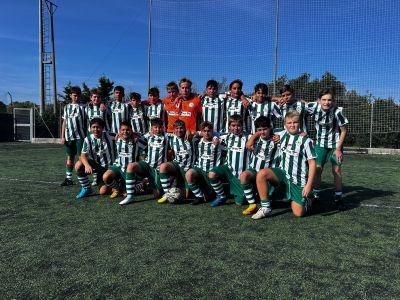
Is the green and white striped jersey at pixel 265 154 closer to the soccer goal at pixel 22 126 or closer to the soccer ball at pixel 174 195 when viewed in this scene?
the soccer ball at pixel 174 195

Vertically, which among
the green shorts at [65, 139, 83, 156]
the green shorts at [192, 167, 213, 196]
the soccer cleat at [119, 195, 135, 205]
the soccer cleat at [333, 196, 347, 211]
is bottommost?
the soccer cleat at [119, 195, 135, 205]

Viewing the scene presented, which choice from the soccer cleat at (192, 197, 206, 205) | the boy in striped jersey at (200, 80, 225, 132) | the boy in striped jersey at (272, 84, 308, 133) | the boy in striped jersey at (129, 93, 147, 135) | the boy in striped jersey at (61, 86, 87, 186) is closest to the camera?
the soccer cleat at (192, 197, 206, 205)

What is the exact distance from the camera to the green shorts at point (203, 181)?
14.9 ft

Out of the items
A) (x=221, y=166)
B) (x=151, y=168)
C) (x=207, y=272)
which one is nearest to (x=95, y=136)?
(x=151, y=168)

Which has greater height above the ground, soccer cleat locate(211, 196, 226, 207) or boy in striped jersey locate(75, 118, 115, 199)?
boy in striped jersey locate(75, 118, 115, 199)

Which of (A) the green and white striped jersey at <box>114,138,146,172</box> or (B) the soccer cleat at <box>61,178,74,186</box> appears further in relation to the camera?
(B) the soccer cleat at <box>61,178,74,186</box>

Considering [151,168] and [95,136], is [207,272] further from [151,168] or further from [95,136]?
[95,136]

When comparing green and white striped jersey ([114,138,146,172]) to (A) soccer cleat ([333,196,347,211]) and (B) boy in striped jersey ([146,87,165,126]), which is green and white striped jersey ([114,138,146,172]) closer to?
(B) boy in striped jersey ([146,87,165,126])

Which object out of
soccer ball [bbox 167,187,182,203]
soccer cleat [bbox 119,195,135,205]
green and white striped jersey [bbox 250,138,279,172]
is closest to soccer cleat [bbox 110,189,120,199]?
soccer cleat [bbox 119,195,135,205]

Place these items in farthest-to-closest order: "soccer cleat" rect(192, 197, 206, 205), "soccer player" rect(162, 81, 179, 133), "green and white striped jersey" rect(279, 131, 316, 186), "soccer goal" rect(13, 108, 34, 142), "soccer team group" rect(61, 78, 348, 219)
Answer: "soccer goal" rect(13, 108, 34, 142) → "soccer player" rect(162, 81, 179, 133) → "soccer cleat" rect(192, 197, 206, 205) → "soccer team group" rect(61, 78, 348, 219) → "green and white striped jersey" rect(279, 131, 316, 186)

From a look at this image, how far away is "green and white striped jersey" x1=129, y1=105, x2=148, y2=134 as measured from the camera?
5.86m

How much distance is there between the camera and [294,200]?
3.86m

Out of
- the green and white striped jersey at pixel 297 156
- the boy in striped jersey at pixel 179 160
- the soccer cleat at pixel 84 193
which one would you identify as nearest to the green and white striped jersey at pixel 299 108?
the green and white striped jersey at pixel 297 156

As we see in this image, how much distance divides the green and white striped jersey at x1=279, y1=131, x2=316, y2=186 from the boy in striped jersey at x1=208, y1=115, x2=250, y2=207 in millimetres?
603
